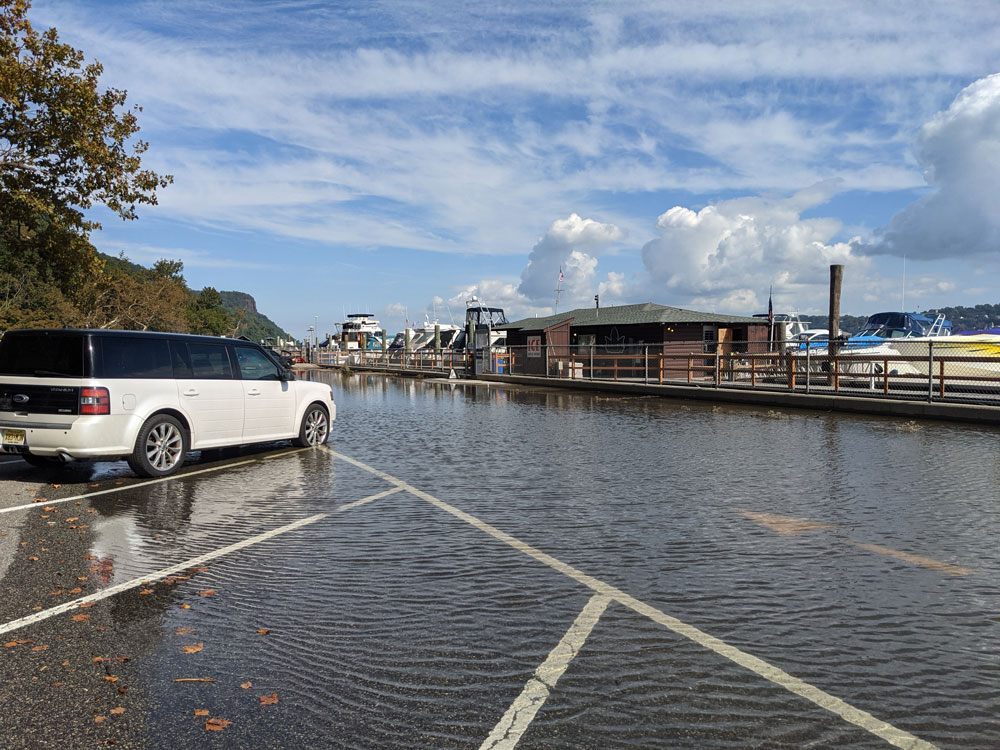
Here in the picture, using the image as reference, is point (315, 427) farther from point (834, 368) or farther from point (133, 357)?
point (834, 368)

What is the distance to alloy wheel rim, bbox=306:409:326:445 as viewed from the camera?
13125 mm

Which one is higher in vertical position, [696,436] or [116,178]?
[116,178]

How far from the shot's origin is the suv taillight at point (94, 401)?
9297 mm

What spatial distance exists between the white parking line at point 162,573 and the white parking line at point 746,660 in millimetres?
1838

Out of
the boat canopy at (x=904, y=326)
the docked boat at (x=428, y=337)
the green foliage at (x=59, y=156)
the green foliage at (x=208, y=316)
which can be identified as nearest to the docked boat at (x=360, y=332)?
the docked boat at (x=428, y=337)

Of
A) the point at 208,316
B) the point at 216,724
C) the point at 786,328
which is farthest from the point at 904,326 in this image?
the point at 208,316

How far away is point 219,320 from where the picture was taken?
415ft

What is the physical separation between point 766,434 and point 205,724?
42.2ft

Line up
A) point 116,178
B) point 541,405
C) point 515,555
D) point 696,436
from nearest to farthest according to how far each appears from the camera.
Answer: point 515,555 → point 696,436 → point 116,178 → point 541,405

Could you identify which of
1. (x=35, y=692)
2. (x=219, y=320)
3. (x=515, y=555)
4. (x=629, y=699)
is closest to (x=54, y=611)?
(x=35, y=692)

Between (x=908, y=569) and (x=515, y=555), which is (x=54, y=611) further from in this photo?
(x=908, y=569)

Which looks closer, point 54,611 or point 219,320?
point 54,611

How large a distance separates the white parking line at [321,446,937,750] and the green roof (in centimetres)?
3490

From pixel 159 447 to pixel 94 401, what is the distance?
1051 mm
